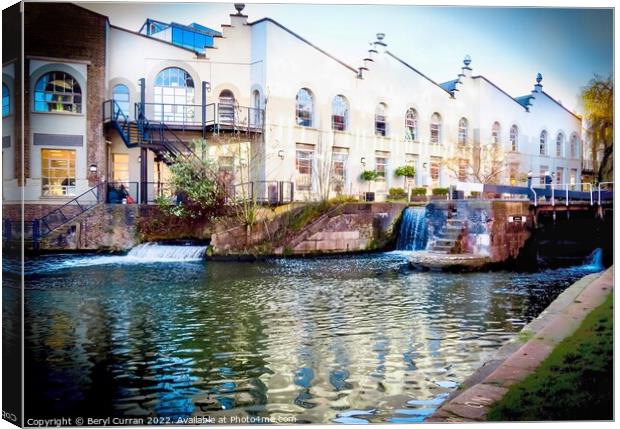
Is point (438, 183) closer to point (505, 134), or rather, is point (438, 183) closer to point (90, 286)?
point (505, 134)

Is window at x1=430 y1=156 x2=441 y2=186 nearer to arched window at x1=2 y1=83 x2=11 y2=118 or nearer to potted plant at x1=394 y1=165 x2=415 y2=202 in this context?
potted plant at x1=394 y1=165 x2=415 y2=202

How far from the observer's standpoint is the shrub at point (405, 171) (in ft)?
20.5

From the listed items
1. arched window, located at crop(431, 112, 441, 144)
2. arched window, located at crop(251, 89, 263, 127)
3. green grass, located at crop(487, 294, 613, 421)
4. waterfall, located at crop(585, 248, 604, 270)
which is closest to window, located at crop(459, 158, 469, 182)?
arched window, located at crop(431, 112, 441, 144)

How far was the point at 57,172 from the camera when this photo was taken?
17.0ft

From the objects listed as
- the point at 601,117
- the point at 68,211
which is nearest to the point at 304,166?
the point at 68,211

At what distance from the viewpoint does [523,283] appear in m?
6.80

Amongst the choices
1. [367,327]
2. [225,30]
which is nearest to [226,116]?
[225,30]

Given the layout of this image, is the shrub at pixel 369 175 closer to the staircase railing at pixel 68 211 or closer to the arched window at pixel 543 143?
the arched window at pixel 543 143

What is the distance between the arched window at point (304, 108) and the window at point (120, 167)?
5.64 feet

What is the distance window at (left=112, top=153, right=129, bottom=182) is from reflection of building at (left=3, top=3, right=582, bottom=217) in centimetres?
2

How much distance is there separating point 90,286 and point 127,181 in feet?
3.36

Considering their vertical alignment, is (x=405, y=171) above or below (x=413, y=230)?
above

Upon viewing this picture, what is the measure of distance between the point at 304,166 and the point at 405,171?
102 centimetres

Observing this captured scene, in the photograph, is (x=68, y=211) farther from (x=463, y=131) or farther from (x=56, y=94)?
(x=463, y=131)
